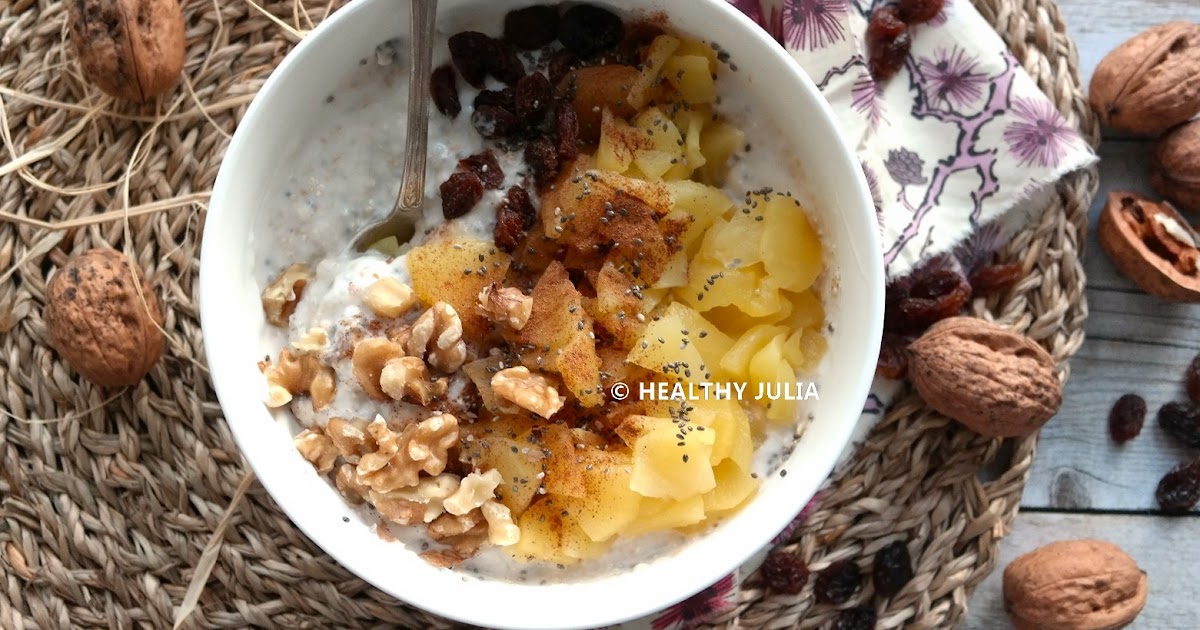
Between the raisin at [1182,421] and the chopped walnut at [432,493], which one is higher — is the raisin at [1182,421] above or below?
above

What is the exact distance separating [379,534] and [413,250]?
405mm

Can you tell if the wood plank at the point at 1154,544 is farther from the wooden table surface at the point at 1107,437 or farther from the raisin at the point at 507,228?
the raisin at the point at 507,228

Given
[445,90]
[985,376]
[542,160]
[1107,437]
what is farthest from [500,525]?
[1107,437]

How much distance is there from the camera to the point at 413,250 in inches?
54.6

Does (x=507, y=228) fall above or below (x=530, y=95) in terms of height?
below

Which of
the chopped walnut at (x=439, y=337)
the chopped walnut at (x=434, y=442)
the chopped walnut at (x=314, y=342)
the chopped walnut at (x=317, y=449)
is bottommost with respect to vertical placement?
the chopped walnut at (x=317, y=449)

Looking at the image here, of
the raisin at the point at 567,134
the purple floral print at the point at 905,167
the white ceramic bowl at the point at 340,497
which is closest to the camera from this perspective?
the white ceramic bowl at the point at 340,497

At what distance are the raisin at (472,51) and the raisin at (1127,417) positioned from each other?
1.24 meters

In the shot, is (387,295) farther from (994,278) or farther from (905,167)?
(994,278)

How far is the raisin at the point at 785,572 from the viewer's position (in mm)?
1593

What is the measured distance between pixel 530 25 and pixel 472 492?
66 cm

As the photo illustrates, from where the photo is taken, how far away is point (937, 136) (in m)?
1.63

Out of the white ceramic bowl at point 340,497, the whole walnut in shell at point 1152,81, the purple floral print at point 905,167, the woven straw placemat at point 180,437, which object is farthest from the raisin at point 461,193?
the whole walnut in shell at point 1152,81

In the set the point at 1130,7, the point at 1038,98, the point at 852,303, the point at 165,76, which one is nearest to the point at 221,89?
the point at 165,76
